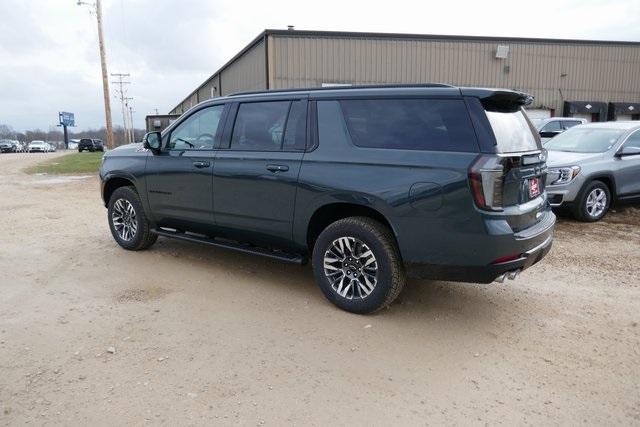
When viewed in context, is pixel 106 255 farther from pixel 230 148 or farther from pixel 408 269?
pixel 408 269

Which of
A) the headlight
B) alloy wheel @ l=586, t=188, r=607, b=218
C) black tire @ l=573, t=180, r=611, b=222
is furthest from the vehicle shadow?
alloy wheel @ l=586, t=188, r=607, b=218

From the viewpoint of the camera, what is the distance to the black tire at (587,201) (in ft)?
25.3

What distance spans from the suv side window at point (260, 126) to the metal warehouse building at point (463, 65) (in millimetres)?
17791

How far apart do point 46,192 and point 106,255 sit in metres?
7.87

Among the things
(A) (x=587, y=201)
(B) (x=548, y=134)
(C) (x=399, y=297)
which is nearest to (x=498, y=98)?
(C) (x=399, y=297)

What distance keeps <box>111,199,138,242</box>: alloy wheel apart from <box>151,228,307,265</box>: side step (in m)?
0.38

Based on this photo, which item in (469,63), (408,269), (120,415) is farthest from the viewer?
(469,63)

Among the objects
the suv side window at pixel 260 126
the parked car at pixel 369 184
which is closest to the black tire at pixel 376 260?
the parked car at pixel 369 184

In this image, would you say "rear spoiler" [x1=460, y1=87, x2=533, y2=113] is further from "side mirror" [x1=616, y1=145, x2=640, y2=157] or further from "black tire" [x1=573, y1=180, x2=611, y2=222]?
"side mirror" [x1=616, y1=145, x2=640, y2=157]

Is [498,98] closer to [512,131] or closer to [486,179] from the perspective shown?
[512,131]

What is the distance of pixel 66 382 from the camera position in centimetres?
311

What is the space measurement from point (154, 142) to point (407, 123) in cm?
314

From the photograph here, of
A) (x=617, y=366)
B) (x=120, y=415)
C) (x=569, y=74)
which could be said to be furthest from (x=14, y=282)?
(x=569, y=74)

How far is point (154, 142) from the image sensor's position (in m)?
5.65
